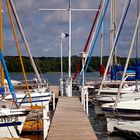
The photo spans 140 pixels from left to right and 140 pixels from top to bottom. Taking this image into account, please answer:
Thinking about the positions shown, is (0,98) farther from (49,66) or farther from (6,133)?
(49,66)

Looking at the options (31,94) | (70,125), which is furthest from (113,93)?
(70,125)

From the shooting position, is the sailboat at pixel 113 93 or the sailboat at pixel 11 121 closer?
the sailboat at pixel 11 121

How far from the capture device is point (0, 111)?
1864cm

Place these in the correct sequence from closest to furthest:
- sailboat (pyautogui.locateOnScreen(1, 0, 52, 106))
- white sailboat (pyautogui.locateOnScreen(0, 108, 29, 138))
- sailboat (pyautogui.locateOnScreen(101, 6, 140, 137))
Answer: white sailboat (pyautogui.locateOnScreen(0, 108, 29, 138)) < sailboat (pyautogui.locateOnScreen(101, 6, 140, 137)) < sailboat (pyautogui.locateOnScreen(1, 0, 52, 106))

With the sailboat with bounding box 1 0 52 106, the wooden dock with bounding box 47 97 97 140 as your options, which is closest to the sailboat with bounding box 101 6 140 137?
the wooden dock with bounding box 47 97 97 140

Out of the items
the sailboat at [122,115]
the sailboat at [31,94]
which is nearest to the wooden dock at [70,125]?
the sailboat at [122,115]

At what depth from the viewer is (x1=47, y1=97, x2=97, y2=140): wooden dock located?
16.9 m

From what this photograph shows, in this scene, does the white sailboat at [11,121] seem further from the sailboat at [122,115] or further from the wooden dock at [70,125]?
the sailboat at [122,115]

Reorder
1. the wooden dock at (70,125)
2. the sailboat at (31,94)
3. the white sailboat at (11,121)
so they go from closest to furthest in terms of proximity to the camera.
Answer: the wooden dock at (70,125) → the white sailboat at (11,121) → the sailboat at (31,94)

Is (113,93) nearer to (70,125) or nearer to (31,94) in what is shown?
(31,94)

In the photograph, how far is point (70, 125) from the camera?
1938 cm

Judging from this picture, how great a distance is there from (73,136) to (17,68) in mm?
34774

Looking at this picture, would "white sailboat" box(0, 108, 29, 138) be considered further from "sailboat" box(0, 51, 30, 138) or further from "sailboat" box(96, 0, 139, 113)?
A: "sailboat" box(96, 0, 139, 113)

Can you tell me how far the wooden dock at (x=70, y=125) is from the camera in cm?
1694
